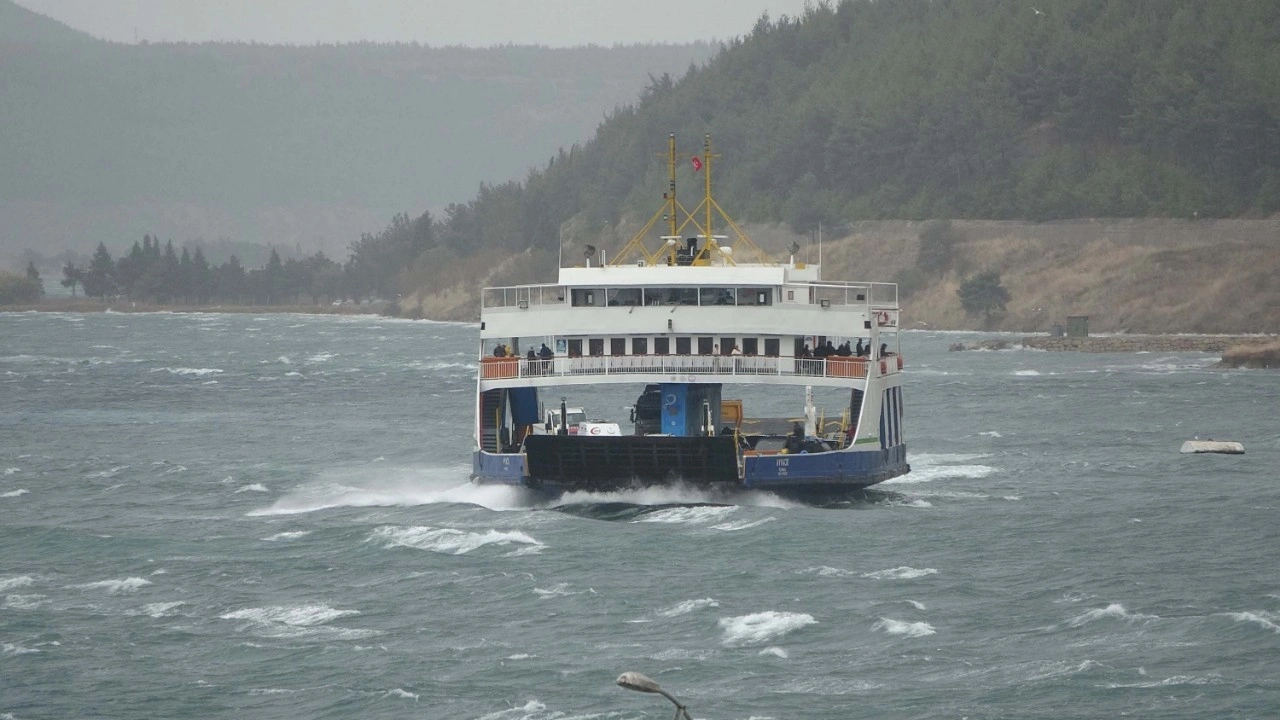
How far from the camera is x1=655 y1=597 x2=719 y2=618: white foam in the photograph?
3934 cm

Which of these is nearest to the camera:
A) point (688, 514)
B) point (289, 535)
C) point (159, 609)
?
point (159, 609)

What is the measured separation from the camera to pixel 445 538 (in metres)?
48.7

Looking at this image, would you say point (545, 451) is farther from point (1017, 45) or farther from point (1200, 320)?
point (1017, 45)

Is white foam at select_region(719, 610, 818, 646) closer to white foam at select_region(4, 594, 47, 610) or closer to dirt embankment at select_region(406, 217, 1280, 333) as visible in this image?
white foam at select_region(4, 594, 47, 610)

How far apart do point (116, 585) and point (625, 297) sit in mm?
15747

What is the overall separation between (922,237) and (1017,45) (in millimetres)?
27064

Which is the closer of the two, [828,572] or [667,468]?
[828,572]

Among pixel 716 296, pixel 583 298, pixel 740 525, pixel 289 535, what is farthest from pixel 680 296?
pixel 289 535

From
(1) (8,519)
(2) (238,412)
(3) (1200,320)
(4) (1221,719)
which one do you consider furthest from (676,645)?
(3) (1200,320)

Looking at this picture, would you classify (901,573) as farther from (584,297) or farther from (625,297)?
(584,297)

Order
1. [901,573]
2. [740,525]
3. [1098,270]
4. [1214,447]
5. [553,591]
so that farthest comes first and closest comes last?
1. [1098,270]
2. [1214,447]
3. [740,525]
4. [901,573]
5. [553,591]

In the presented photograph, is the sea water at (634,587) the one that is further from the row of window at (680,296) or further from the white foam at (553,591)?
the row of window at (680,296)

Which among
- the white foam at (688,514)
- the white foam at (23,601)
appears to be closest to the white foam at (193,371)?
the white foam at (688,514)

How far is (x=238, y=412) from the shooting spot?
310ft
